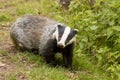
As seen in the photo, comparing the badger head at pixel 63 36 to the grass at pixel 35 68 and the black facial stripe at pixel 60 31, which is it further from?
the grass at pixel 35 68

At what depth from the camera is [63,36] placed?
564cm

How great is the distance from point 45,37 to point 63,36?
637 millimetres

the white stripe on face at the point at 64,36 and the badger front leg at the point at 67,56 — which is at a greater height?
the white stripe on face at the point at 64,36

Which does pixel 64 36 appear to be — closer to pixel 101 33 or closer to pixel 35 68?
pixel 35 68

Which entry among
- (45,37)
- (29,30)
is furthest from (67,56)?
(29,30)

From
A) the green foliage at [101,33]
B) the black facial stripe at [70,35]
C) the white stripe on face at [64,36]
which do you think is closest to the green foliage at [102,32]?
the green foliage at [101,33]

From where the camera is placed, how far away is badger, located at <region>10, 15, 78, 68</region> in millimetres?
5784

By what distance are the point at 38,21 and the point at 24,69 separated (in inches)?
49.5

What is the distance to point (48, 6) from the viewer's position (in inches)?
392

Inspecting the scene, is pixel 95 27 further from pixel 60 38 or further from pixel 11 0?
pixel 11 0

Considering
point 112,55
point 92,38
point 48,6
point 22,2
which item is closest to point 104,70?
point 112,55

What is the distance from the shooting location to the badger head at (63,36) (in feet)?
18.4

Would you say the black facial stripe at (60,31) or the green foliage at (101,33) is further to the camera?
the green foliage at (101,33)

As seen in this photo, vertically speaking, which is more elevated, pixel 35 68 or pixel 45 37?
pixel 45 37
